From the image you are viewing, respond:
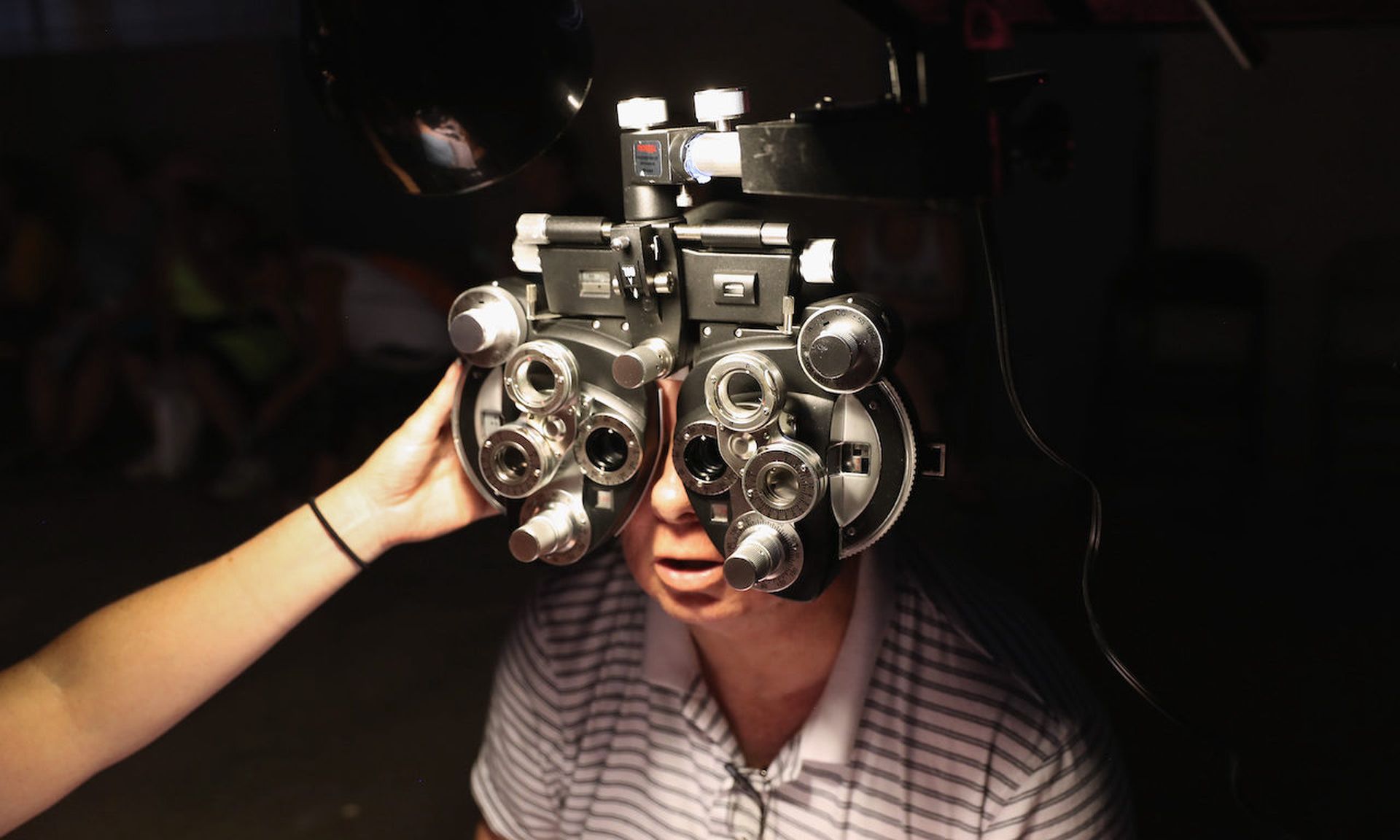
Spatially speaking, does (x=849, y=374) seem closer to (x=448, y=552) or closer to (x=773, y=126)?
(x=773, y=126)

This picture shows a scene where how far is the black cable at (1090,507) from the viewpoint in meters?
0.86

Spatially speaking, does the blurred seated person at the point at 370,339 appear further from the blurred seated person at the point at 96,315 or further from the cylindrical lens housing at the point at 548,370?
the cylindrical lens housing at the point at 548,370

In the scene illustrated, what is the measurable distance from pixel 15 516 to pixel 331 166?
0.63 meters

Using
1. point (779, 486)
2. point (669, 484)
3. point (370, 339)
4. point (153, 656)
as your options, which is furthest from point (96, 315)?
point (779, 486)

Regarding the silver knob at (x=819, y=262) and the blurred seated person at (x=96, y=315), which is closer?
the silver knob at (x=819, y=262)

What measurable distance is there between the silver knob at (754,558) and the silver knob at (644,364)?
13cm

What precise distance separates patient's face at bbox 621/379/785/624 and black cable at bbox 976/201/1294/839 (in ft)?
0.79

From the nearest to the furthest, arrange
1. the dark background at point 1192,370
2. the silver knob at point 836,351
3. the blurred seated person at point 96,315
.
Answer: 1. the silver knob at point 836,351
2. the dark background at point 1192,370
3. the blurred seated person at point 96,315

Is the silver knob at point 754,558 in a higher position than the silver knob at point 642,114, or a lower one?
lower

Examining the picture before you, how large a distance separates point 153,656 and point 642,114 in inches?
24.4

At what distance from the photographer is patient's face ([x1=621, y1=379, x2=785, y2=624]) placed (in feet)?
2.96

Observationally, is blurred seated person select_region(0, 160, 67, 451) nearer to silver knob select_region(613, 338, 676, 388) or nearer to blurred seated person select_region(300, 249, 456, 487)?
blurred seated person select_region(300, 249, 456, 487)

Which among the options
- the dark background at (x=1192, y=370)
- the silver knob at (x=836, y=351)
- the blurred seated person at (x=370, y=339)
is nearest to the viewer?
the silver knob at (x=836, y=351)

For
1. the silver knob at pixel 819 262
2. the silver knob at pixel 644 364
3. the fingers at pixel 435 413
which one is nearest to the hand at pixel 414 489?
the fingers at pixel 435 413
